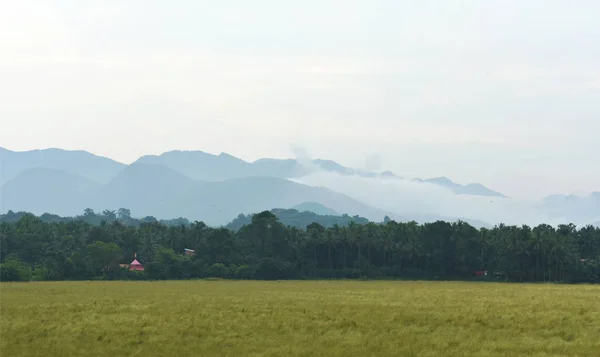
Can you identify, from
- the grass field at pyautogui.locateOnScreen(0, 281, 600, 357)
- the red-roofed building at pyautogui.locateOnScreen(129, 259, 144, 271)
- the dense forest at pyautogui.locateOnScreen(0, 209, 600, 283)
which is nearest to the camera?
the grass field at pyautogui.locateOnScreen(0, 281, 600, 357)

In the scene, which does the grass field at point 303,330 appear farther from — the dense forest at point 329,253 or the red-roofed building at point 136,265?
the red-roofed building at point 136,265

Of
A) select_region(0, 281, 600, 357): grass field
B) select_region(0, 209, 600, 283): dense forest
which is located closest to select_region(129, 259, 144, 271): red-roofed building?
select_region(0, 209, 600, 283): dense forest

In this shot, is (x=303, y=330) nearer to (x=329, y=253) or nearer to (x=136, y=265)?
(x=329, y=253)

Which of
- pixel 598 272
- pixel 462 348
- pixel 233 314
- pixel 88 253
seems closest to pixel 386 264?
pixel 598 272

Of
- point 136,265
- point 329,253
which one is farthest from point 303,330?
point 136,265

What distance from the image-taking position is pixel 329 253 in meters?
115

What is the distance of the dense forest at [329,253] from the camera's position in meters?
102

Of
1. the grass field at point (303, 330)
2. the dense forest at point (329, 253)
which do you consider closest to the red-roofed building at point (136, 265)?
the dense forest at point (329, 253)

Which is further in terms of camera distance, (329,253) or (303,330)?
(329,253)

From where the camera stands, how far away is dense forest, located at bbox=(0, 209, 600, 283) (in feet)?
334

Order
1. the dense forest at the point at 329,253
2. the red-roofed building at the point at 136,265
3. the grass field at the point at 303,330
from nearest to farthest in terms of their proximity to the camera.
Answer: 1. the grass field at the point at 303,330
2. the dense forest at the point at 329,253
3. the red-roofed building at the point at 136,265

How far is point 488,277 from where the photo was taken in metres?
106

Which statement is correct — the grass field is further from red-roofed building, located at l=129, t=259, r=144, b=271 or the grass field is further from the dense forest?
red-roofed building, located at l=129, t=259, r=144, b=271

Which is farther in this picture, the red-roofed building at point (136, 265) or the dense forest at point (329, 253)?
the red-roofed building at point (136, 265)
